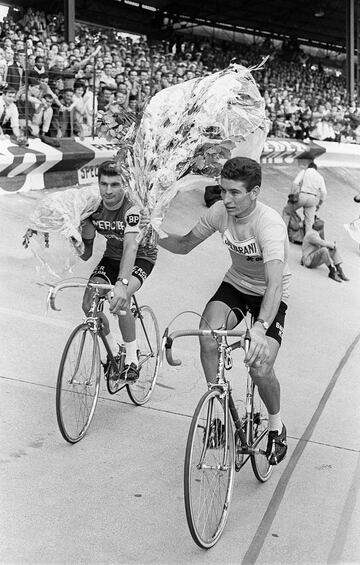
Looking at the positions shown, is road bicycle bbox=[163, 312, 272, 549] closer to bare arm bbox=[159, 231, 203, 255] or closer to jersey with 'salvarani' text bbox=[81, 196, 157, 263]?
bare arm bbox=[159, 231, 203, 255]

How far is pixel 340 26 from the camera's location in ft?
135

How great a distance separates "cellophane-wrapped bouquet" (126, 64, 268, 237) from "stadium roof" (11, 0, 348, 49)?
23.6 m

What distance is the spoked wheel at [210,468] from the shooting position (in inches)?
121

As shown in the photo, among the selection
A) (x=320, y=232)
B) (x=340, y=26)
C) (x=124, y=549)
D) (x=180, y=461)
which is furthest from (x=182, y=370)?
(x=340, y=26)

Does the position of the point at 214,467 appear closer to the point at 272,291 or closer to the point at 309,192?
the point at 272,291

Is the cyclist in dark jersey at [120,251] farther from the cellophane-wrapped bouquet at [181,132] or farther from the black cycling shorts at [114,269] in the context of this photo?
the cellophane-wrapped bouquet at [181,132]

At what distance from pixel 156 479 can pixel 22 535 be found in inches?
35.5

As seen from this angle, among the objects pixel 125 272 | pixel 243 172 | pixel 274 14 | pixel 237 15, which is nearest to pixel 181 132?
pixel 243 172

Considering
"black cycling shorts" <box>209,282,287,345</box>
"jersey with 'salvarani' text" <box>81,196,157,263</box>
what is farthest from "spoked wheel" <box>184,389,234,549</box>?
"jersey with 'salvarani' text" <box>81,196,157,263</box>

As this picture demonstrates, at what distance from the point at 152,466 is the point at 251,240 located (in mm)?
1370

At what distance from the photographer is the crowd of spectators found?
1168 cm

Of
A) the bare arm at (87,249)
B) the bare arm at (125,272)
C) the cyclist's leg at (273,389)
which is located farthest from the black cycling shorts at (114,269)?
the cyclist's leg at (273,389)

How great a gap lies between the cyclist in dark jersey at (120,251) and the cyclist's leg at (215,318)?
22.1 inches

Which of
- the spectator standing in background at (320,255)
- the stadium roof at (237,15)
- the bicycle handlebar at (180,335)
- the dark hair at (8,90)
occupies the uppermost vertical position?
the stadium roof at (237,15)
